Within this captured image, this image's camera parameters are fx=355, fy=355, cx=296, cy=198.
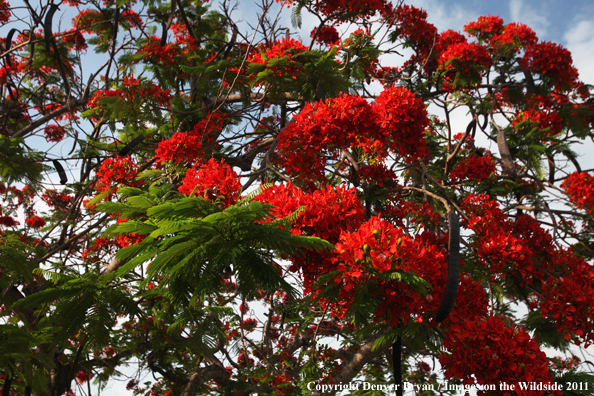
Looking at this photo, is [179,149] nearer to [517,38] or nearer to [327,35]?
[327,35]

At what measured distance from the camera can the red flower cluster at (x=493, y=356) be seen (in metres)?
2.03

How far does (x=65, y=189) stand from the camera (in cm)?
668

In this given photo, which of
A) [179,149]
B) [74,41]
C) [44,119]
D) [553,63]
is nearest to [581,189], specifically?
[553,63]

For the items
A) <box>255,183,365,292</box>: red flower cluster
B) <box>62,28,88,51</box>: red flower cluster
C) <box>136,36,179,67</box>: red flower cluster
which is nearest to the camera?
<box>255,183,365,292</box>: red flower cluster

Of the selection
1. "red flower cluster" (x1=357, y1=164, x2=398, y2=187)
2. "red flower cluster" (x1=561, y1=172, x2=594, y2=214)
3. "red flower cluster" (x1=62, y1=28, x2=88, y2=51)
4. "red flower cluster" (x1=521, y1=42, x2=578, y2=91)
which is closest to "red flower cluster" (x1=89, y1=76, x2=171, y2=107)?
"red flower cluster" (x1=357, y1=164, x2=398, y2=187)

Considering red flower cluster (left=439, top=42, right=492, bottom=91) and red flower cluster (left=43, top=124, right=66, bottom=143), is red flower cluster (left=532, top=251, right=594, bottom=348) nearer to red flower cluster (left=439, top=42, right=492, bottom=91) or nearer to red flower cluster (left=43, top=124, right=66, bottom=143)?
red flower cluster (left=439, top=42, right=492, bottom=91)

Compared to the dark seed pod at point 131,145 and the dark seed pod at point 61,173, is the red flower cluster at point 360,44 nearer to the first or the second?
the dark seed pod at point 131,145

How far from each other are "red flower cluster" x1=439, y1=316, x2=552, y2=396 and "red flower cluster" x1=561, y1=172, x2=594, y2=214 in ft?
11.7

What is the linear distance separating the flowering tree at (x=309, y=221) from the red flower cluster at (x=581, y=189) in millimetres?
36

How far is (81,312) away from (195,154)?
191cm

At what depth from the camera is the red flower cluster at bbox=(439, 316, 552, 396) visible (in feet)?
6.66

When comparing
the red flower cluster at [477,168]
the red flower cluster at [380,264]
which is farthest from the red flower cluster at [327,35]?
the red flower cluster at [380,264]

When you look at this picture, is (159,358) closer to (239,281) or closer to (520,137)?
(239,281)

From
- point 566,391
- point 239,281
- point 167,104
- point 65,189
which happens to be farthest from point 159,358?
point 566,391
